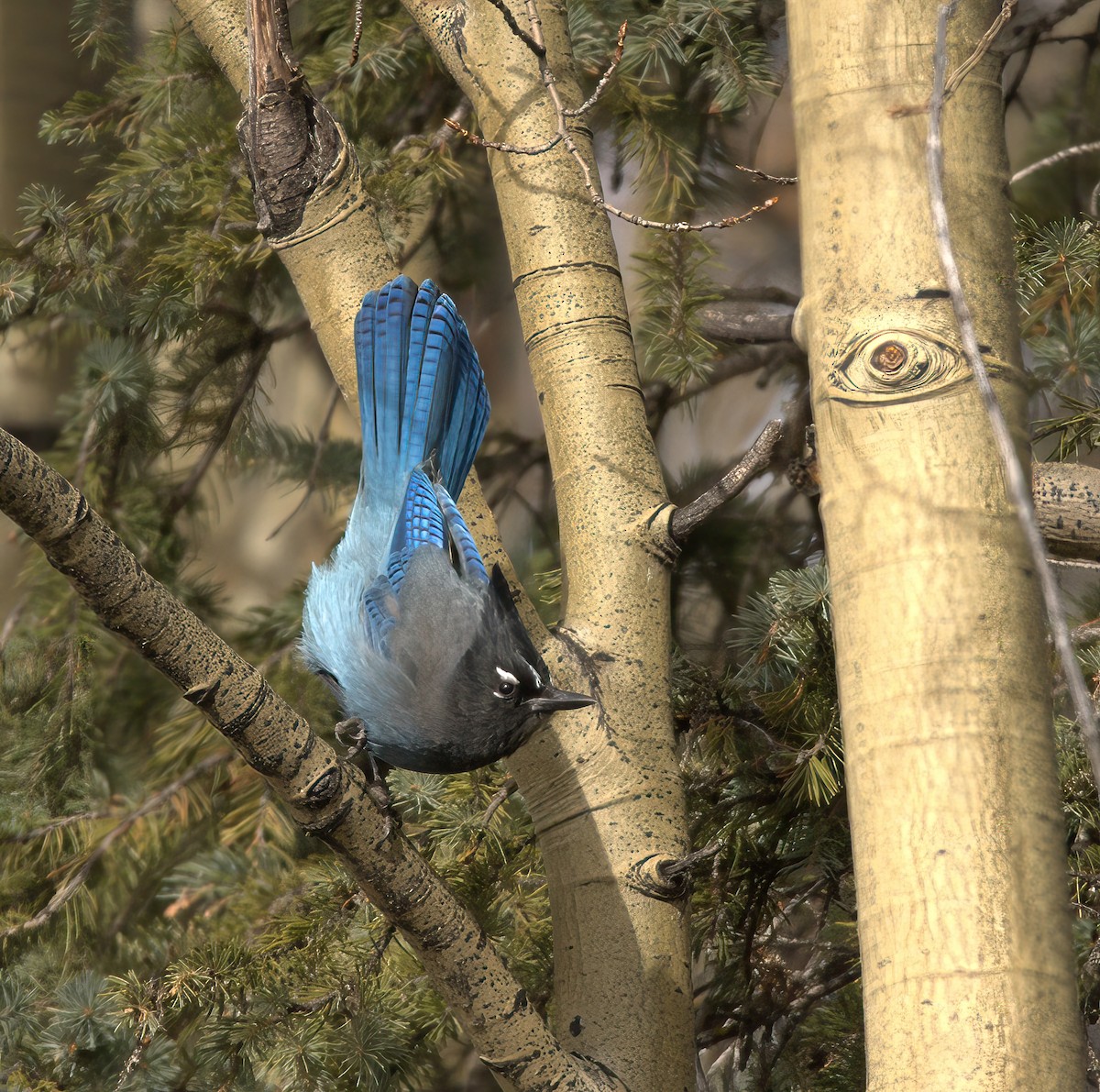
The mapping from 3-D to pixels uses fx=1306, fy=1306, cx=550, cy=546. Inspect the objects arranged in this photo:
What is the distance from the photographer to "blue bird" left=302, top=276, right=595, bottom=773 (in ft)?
5.64

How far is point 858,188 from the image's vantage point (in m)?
1.05

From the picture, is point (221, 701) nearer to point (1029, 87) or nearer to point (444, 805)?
point (444, 805)

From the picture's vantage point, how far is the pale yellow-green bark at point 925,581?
0.91 m

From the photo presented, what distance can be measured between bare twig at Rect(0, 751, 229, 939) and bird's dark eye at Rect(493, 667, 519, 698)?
2.27 ft

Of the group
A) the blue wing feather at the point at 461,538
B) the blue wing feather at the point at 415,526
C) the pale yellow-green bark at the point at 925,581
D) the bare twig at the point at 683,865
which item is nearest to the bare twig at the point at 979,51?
the pale yellow-green bark at the point at 925,581

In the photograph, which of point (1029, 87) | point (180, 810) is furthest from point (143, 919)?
point (1029, 87)

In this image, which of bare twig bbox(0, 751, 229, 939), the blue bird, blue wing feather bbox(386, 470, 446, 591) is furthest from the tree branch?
bare twig bbox(0, 751, 229, 939)

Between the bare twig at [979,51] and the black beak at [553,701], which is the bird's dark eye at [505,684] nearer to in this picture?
the black beak at [553,701]

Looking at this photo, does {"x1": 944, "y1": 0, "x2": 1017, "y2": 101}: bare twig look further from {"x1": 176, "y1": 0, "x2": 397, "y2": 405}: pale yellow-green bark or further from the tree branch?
{"x1": 176, "y1": 0, "x2": 397, "y2": 405}: pale yellow-green bark

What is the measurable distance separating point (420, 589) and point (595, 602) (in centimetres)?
34

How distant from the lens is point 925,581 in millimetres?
985

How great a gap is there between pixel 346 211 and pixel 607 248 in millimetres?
369

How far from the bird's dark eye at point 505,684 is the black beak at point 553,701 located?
0.06m

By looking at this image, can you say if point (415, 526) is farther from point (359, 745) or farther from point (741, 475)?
point (741, 475)
